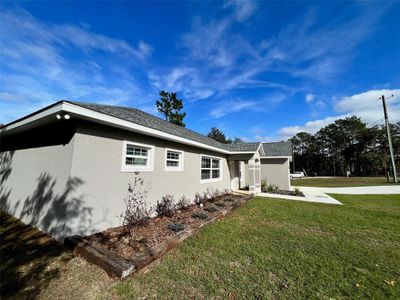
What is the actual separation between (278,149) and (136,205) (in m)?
14.2

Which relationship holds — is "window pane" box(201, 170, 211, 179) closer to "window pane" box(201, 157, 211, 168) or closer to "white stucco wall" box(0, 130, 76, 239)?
"window pane" box(201, 157, 211, 168)

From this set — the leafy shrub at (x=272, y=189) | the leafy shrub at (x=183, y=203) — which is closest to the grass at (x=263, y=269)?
the leafy shrub at (x=183, y=203)

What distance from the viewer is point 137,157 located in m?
5.67

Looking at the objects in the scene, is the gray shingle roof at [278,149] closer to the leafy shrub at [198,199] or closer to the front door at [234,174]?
the front door at [234,174]

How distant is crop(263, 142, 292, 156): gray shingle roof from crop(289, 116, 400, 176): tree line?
37928mm

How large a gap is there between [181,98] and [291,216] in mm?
23407

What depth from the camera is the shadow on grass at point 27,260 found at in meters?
2.65

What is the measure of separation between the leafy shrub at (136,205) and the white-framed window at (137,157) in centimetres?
32

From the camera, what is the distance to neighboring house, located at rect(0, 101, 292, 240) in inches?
159

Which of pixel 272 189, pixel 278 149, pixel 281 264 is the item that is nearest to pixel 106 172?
pixel 281 264

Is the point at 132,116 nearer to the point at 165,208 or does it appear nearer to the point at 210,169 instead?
the point at 165,208

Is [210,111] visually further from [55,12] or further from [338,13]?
[55,12]

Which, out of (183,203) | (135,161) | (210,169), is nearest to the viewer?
(135,161)

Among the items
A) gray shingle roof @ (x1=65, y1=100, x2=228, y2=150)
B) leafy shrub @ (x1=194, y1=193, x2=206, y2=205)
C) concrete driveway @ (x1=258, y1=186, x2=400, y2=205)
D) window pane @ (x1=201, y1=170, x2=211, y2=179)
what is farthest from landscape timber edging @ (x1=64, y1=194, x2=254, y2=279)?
concrete driveway @ (x1=258, y1=186, x2=400, y2=205)
